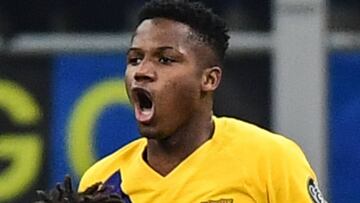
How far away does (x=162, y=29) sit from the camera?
370 centimetres

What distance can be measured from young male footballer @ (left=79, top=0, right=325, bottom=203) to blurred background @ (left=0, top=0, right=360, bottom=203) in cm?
223

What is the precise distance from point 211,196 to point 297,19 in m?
2.23

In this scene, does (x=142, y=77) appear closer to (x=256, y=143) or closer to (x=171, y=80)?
(x=171, y=80)

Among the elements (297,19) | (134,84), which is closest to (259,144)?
(134,84)

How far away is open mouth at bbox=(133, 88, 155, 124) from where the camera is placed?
143 inches

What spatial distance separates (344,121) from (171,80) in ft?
8.74

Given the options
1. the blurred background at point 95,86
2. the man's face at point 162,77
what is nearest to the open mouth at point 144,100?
the man's face at point 162,77

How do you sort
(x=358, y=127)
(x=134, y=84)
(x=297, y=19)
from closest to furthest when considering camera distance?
(x=134, y=84) < (x=297, y=19) < (x=358, y=127)

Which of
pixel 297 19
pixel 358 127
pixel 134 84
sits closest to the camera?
pixel 134 84

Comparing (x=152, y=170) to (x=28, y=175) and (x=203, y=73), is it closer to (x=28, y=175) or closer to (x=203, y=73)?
(x=203, y=73)

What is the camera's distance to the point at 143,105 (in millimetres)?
3652

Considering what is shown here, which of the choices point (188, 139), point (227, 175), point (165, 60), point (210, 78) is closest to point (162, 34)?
point (165, 60)

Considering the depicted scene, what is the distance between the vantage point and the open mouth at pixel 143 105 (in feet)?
11.9

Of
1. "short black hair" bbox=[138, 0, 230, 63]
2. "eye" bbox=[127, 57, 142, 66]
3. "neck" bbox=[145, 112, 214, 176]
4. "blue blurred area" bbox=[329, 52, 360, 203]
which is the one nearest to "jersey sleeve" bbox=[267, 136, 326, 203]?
"neck" bbox=[145, 112, 214, 176]
